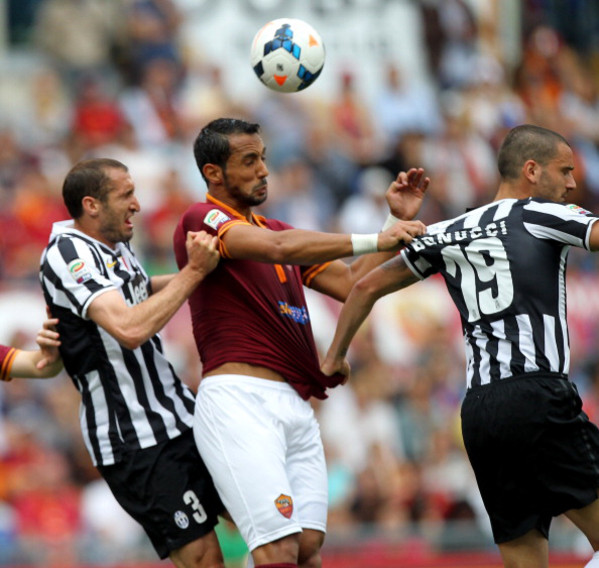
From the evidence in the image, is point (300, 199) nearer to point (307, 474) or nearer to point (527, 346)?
point (307, 474)

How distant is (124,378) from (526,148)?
238 cm

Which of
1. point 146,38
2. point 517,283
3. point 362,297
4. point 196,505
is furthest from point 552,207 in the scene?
point 146,38

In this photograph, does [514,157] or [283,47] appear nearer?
[514,157]

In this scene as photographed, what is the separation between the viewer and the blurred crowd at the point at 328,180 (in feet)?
35.9

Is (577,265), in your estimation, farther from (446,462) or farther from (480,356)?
(480,356)

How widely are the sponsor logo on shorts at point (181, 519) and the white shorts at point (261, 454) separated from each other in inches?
9.1

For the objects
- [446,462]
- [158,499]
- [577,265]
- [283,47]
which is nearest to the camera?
[158,499]

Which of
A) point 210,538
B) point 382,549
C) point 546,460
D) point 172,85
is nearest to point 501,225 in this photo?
point 546,460

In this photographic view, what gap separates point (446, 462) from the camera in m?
11.5

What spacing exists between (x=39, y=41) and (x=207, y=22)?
84.9 inches

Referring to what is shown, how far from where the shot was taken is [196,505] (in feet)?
20.4

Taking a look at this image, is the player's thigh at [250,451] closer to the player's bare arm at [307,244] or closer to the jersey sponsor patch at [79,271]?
the player's bare arm at [307,244]

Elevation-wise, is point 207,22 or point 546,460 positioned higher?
point 207,22

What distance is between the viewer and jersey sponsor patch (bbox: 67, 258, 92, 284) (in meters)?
6.12
